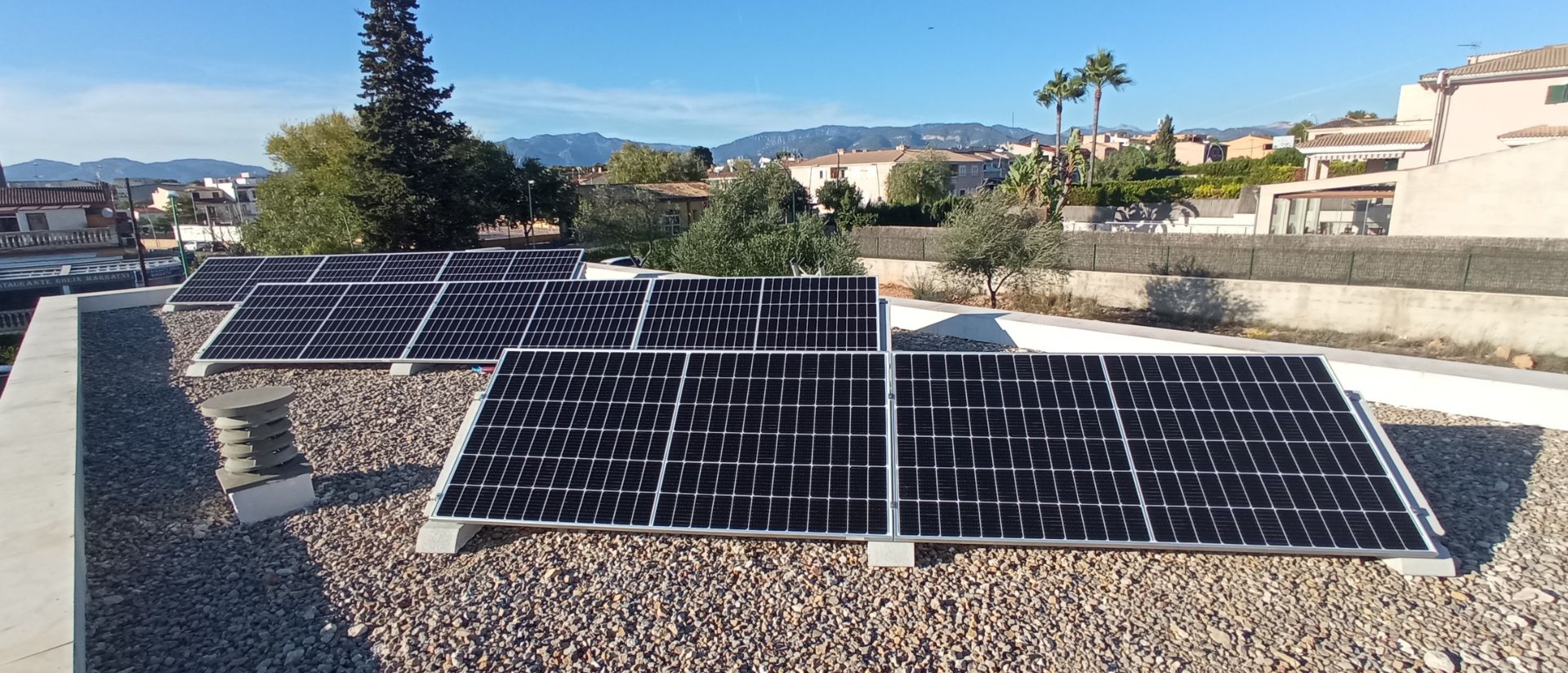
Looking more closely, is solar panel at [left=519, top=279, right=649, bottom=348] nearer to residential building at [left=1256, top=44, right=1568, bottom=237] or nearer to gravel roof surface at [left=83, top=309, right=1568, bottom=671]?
gravel roof surface at [left=83, top=309, right=1568, bottom=671]

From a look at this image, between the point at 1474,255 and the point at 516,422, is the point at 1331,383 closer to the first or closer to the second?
the point at 516,422

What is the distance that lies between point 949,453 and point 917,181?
60966 millimetres

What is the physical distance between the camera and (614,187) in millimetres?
48156

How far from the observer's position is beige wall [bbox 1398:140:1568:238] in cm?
2461

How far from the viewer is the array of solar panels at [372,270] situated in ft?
66.4

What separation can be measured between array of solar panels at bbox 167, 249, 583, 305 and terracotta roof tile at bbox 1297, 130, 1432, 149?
144 ft

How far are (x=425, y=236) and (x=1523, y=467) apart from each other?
1578 inches

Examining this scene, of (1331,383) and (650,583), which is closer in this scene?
(650,583)

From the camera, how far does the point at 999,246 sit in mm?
21828


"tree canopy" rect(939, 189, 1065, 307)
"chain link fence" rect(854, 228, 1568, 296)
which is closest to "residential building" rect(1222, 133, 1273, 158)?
"chain link fence" rect(854, 228, 1568, 296)

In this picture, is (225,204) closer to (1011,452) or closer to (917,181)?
(917,181)

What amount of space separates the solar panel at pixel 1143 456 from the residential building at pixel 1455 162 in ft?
93.9

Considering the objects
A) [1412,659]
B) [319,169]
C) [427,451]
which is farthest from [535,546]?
[319,169]

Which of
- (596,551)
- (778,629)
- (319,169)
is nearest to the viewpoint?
(778,629)
